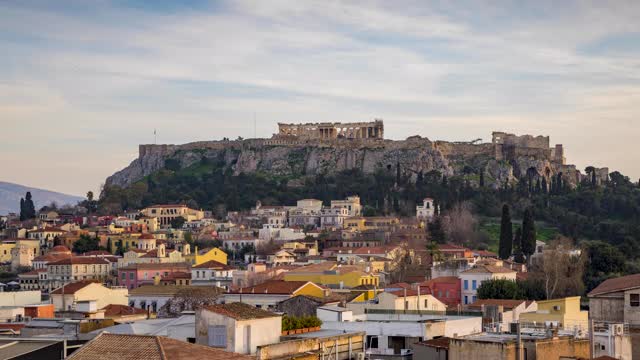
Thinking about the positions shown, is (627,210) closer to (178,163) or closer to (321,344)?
(178,163)

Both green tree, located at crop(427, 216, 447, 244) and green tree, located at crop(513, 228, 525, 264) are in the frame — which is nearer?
green tree, located at crop(513, 228, 525, 264)

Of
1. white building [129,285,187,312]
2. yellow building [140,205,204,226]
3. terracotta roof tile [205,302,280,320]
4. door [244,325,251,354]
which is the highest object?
yellow building [140,205,204,226]

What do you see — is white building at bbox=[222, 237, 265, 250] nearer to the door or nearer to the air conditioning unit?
the air conditioning unit

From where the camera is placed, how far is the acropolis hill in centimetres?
17762

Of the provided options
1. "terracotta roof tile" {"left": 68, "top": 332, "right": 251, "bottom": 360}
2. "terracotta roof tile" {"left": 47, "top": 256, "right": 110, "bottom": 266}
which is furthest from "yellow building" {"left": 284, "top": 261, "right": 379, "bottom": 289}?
"terracotta roof tile" {"left": 68, "top": 332, "right": 251, "bottom": 360}

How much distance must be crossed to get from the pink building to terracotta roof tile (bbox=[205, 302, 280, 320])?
7898 centimetres

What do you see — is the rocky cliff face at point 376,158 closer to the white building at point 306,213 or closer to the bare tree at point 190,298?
the white building at point 306,213

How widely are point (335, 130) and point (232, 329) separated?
166 m

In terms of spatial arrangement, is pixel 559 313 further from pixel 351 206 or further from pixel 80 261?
pixel 351 206

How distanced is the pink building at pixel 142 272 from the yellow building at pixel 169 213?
43.7m

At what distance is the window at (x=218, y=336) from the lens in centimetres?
2730

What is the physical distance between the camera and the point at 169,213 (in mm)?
157625

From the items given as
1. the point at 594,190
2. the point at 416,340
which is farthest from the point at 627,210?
the point at 416,340

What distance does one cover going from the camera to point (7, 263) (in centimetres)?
12825
